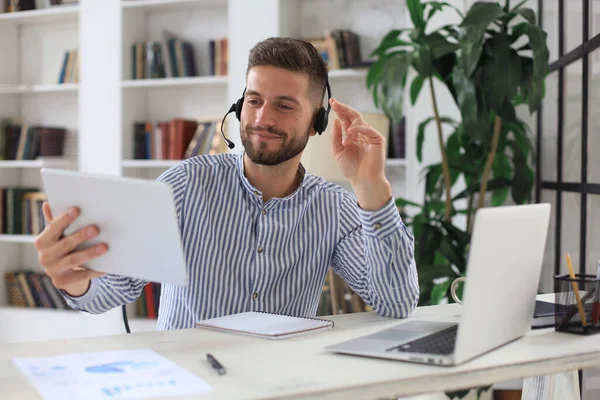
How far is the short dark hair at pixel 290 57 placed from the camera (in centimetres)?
168

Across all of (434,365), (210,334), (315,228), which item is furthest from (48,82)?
(434,365)

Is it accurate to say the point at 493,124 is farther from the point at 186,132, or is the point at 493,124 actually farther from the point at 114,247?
the point at 114,247

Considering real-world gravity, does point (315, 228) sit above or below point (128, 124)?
below

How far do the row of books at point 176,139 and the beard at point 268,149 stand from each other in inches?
88.7

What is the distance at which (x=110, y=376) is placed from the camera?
3.26ft

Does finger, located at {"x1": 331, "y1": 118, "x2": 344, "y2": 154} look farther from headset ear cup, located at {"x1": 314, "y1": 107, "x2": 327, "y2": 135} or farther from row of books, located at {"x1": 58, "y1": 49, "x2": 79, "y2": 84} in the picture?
row of books, located at {"x1": 58, "y1": 49, "x2": 79, "y2": 84}

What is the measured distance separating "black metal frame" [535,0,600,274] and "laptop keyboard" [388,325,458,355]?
1.24 m

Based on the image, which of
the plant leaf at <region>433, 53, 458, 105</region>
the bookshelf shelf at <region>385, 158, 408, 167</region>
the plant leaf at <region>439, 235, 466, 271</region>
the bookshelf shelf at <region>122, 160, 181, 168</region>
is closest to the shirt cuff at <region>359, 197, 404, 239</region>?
the plant leaf at <region>439, 235, 466, 271</region>

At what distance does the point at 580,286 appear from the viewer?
135 cm

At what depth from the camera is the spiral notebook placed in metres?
1.28

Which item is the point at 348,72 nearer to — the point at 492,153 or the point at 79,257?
the point at 492,153

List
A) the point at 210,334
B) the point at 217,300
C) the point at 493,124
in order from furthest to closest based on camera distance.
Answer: the point at 493,124 → the point at 217,300 → the point at 210,334

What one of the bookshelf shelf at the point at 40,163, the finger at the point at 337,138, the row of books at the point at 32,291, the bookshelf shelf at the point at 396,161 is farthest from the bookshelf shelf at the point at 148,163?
the finger at the point at 337,138

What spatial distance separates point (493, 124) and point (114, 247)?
217cm
